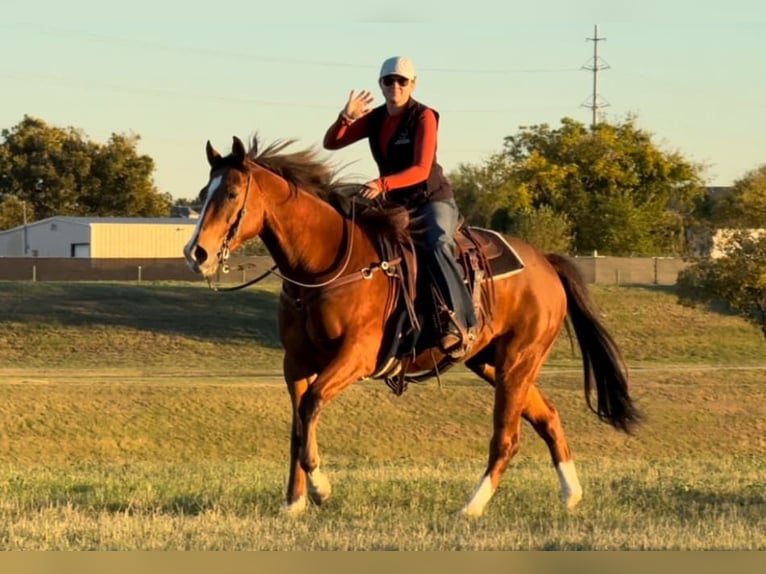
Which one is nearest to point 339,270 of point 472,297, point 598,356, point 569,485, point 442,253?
point 442,253

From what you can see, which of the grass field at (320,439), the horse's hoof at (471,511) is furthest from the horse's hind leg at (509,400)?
the horse's hoof at (471,511)

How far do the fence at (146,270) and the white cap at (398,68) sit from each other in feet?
171

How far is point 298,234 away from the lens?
32.2 ft

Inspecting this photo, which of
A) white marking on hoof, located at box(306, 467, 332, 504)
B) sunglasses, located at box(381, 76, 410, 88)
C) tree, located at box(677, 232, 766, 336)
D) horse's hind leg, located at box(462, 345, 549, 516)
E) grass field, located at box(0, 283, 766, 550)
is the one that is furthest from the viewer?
tree, located at box(677, 232, 766, 336)

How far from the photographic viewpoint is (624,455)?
2542 centimetres

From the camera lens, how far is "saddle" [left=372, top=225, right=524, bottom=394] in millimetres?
10016

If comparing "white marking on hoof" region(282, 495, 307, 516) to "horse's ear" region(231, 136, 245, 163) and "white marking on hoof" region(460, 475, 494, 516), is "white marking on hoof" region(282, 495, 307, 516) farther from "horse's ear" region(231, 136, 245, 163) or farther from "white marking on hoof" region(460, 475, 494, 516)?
"horse's ear" region(231, 136, 245, 163)

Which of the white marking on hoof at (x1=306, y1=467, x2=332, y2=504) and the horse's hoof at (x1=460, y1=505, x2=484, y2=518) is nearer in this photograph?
the horse's hoof at (x1=460, y1=505, x2=484, y2=518)

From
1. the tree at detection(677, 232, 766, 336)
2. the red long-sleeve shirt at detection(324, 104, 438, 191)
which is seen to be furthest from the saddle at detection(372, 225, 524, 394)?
the tree at detection(677, 232, 766, 336)

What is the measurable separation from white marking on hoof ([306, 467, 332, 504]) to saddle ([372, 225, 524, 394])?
34.1 inches

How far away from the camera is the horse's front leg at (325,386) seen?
30.8 feet

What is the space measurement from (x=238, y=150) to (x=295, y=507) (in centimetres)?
269

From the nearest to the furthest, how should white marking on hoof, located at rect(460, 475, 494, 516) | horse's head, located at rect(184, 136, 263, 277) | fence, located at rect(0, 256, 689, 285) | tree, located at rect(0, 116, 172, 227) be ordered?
1. horse's head, located at rect(184, 136, 263, 277)
2. white marking on hoof, located at rect(460, 475, 494, 516)
3. fence, located at rect(0, 256, 689, 285)
4. tree, located at rect(0, 116, 172, 227)

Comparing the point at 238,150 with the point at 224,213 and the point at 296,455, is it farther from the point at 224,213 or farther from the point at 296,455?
the point at 296,455
